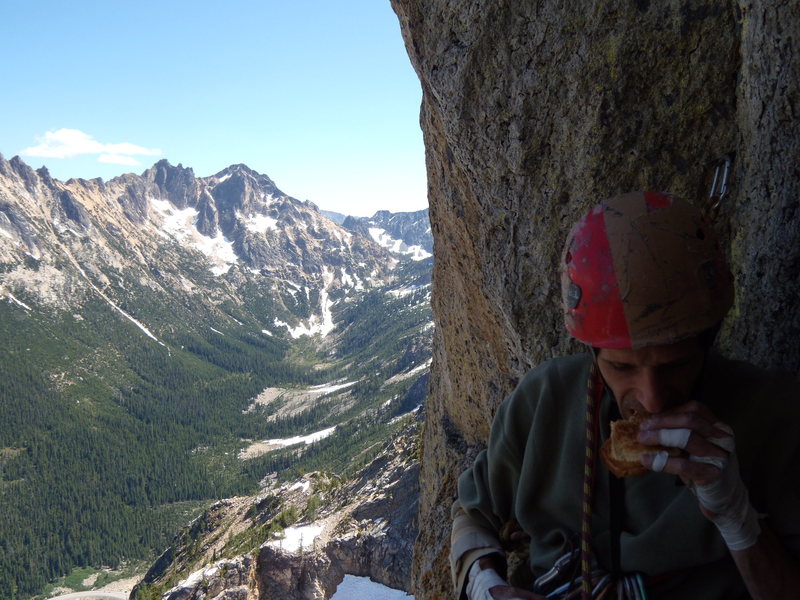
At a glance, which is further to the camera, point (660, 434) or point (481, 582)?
point (481, 582)

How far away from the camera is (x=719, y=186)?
3.84 meters

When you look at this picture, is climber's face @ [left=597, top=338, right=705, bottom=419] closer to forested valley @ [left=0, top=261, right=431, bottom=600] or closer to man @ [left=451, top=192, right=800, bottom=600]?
man @ [left=451, top=192, right=800, bottom=600]

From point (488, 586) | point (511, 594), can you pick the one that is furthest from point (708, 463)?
point (488, 586)

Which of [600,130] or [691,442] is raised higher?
[600,130]

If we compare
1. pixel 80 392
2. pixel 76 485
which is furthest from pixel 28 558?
pixel 80 392

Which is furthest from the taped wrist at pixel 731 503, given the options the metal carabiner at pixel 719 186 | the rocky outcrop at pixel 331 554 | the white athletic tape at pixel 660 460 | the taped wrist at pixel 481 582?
the rocky outcrop at pixel 331 554

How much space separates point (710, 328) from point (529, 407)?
103 cm

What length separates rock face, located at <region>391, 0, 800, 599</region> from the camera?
3.37 meters

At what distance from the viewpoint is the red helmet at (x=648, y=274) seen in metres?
2.08

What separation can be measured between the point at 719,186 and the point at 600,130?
94cm

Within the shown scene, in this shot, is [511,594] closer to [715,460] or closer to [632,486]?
[632,486]

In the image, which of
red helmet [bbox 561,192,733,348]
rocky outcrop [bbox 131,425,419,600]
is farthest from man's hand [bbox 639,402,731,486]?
rocky outcrop [bbox 131,425,419,600]

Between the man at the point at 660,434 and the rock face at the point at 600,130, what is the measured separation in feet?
4.25

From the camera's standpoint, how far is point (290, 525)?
129 ft
